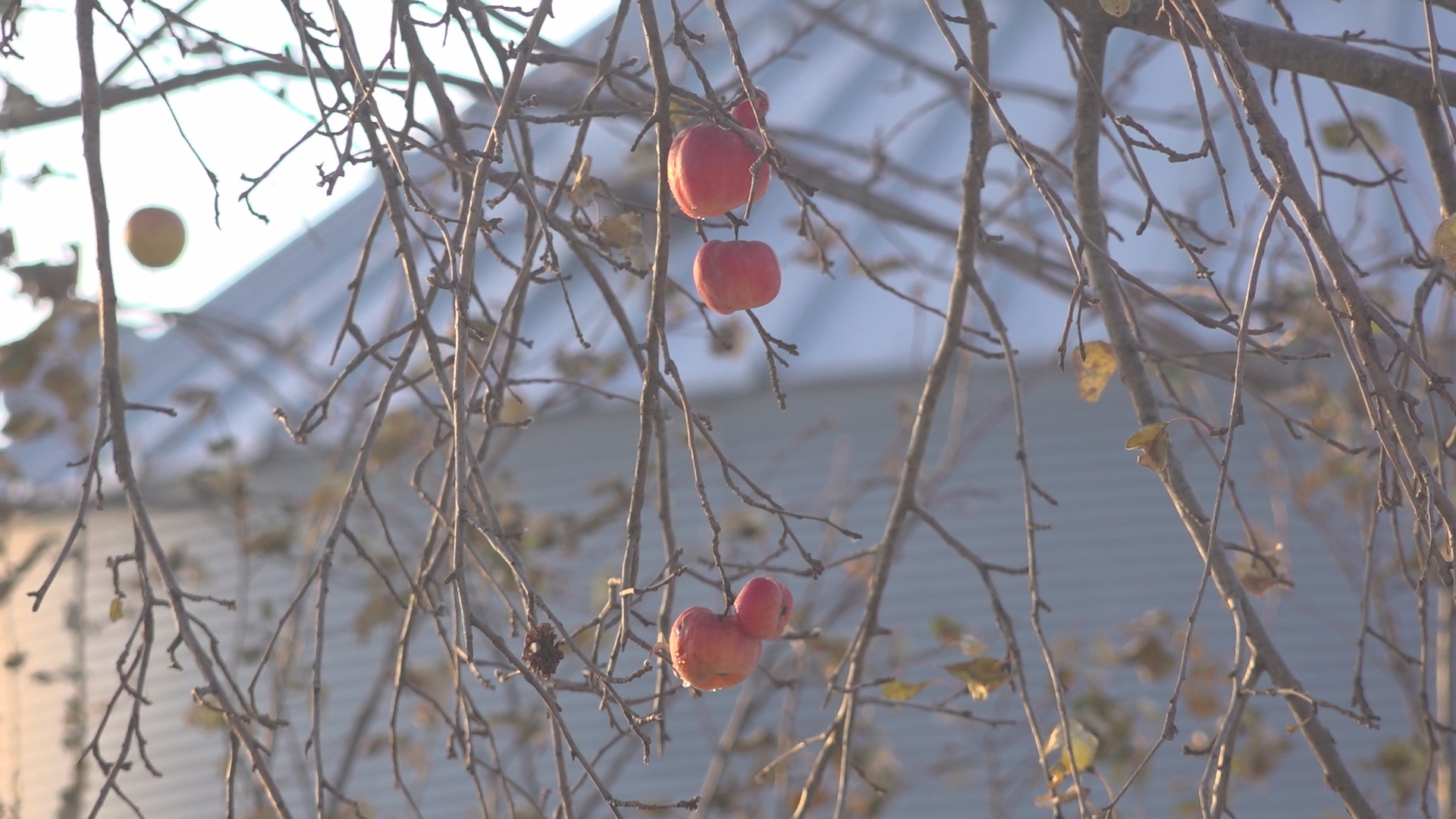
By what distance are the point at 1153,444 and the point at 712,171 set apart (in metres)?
0.48

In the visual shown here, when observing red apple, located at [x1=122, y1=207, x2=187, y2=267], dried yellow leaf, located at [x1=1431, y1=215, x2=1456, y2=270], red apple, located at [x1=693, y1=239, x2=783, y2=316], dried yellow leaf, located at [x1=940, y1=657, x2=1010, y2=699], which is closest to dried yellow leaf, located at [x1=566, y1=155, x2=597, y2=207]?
red apple, located at [x1=693, y1=239, x2=783, y2=316]

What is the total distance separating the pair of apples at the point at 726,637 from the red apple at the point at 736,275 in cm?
28

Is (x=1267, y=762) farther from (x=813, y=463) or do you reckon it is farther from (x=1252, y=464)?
(x=813, y=463)

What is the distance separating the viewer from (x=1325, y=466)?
126 inches

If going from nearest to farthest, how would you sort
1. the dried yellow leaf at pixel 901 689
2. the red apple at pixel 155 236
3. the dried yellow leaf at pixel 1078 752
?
the dried yellow leaf at pixel 1078 752 < the dried yellow leaf at pixel 901 689 < the red apple at pixel 155 236

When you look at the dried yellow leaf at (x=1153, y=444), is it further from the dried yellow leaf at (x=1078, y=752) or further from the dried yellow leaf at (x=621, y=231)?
the dried yellow leaf at (x=621, y=231)

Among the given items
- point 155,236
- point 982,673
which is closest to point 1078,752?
point 982,673

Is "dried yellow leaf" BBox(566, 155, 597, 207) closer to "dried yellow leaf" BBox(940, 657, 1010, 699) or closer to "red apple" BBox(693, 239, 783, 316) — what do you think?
"red apple" BBox(693, 239, 783, 316)

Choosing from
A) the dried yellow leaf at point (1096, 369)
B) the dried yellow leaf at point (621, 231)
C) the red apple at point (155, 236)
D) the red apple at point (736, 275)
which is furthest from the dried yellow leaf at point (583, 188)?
the red apple at point (155, 236)

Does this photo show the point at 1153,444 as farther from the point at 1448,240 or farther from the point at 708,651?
the point at 708,651

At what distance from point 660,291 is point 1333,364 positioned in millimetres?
4149

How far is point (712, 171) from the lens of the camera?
3.90 feet

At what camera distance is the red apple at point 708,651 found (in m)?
1.25

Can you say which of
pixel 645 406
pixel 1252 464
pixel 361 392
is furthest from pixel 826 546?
pixel 1252 464
